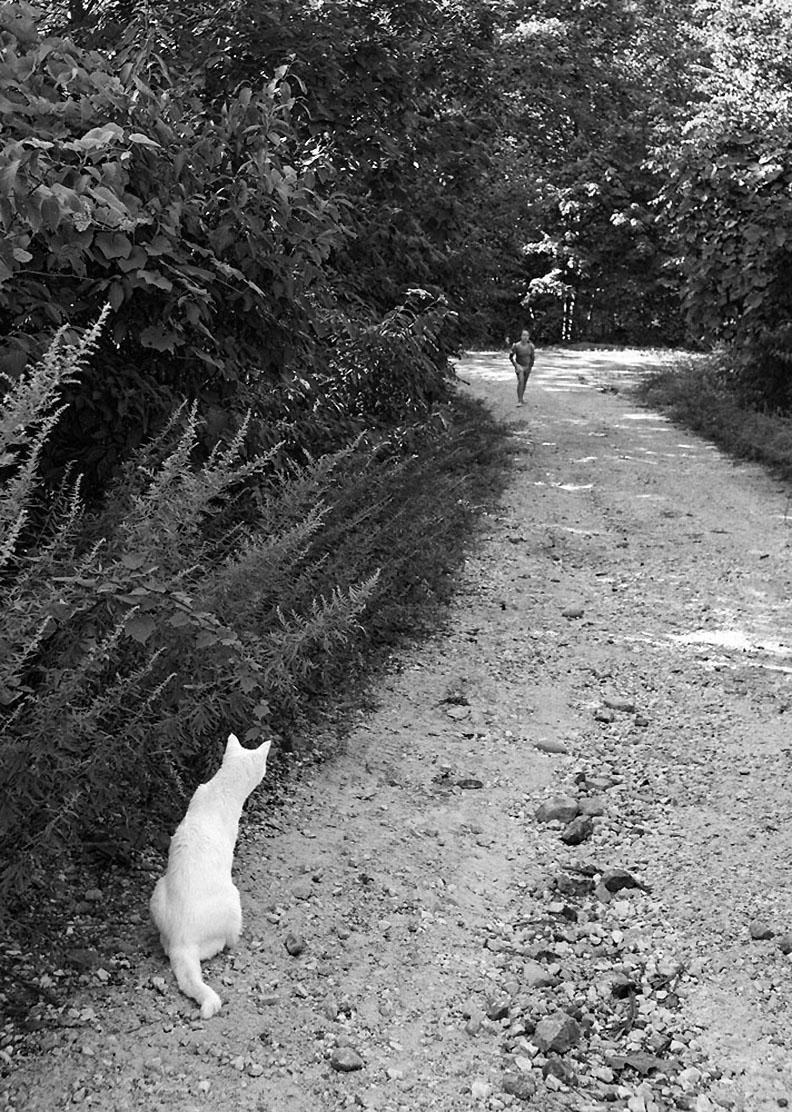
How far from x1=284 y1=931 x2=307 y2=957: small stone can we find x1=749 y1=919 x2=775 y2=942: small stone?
158 cm

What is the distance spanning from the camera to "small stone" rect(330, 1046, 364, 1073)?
330cm

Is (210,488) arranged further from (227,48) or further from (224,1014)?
(227,48)

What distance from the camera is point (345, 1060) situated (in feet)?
10.9

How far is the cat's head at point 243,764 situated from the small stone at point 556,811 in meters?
1.56

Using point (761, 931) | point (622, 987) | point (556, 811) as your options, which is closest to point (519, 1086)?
point (622, 987)

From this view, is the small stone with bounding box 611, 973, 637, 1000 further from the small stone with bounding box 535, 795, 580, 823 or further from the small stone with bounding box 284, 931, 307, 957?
the small stone with bounding box 535, 795, 580, 823

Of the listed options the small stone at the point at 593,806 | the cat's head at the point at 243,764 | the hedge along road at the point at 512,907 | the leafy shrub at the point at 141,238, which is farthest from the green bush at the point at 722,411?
the cat's head at the point at 243,764

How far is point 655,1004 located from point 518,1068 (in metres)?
0.61

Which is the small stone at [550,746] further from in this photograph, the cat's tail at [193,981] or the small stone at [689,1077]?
the cat's tail at [193,981]

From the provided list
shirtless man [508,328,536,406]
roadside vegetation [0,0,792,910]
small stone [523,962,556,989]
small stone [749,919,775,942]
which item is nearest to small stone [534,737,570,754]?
roadside vegetation [0,0,792,910]

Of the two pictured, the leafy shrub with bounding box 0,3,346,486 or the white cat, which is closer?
the white cat

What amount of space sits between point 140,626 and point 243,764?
100cm

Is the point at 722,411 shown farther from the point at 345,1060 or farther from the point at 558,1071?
the point at 345,1060

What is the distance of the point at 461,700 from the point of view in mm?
6215
